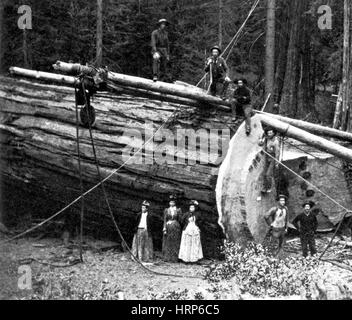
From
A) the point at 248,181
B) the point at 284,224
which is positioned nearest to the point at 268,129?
the point at 248,181

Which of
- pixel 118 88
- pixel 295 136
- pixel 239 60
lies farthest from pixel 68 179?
pixel 239 60

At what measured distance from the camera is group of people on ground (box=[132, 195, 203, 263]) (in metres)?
9.73

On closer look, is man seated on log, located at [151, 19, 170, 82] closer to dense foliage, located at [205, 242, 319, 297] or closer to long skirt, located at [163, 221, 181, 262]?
long skirt, located at [163, 221, 181, 262]

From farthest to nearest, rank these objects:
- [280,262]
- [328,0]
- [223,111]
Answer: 1. [328,0]
2. [223,111]
3. [280,262]

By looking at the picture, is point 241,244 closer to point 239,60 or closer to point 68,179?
point 68,179

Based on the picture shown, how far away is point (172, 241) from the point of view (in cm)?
1002

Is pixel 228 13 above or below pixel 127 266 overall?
above

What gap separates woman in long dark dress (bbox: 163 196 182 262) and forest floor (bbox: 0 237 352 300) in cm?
22

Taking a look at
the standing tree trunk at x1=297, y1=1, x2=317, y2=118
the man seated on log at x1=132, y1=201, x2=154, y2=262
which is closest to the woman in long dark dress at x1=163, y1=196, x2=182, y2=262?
the man seated on log at x1=132, y1=201, x2=154, y2=262

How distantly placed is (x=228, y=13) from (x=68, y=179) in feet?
39.4

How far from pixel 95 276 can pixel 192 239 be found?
1914mm

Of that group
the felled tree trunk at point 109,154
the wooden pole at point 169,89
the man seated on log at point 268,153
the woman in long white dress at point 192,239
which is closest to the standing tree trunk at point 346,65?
the man seated on log at point 268,153

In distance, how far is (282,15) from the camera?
21.8 m
